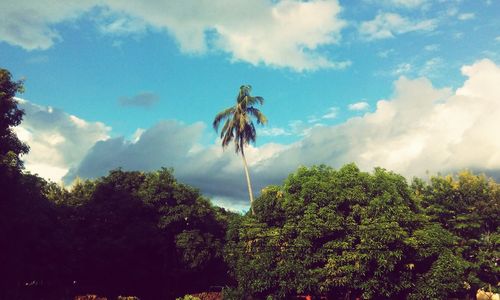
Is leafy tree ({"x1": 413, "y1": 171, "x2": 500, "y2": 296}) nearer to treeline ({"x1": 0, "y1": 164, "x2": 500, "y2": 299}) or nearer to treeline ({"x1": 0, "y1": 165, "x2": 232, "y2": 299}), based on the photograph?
treeline ({"x1": 0, "y1": 164, "x2": 500, "y2": 299})

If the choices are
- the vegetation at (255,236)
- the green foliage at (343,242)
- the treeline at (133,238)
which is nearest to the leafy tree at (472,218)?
the vegetation at (255,236)

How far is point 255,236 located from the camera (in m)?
27.6

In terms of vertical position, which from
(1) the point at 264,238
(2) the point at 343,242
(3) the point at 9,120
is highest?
(3) the point at 9,120

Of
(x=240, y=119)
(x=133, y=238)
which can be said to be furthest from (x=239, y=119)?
(x=133, y=238)

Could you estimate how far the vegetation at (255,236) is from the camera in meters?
22.7

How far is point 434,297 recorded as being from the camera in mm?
24703

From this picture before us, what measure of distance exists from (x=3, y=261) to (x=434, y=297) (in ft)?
78.1

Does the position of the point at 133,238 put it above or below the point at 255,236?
above

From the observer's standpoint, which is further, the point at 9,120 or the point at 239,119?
the point at 239,119

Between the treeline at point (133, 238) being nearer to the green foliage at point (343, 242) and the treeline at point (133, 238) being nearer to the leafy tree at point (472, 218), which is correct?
the green foliage at point (343, 242)

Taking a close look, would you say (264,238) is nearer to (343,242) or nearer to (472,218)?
(343,242)

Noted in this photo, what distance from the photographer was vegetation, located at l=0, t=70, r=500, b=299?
74.5 ft

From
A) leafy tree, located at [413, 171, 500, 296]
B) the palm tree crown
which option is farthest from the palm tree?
leafy tree, located at [413, 171, 500, 296]

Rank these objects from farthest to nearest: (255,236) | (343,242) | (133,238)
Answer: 1. (133,238)
2. (255,236)
3. (343,242)
